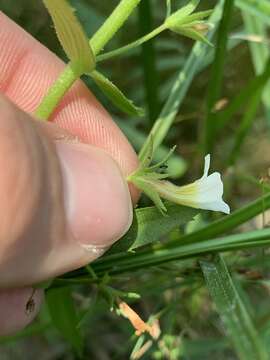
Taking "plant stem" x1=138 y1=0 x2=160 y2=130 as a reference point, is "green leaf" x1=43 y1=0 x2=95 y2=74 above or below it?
above

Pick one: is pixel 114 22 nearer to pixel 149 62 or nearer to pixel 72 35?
Result: pixel 72 35

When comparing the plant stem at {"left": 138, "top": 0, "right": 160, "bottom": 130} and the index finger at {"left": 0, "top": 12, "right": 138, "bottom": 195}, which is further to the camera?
the plant stem at {"left": 138, "top": 0, "right": 160, "bottom": 130}

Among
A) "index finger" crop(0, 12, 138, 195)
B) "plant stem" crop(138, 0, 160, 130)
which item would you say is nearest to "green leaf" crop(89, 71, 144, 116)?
"index finger" crop(0, 12, 138, 195)

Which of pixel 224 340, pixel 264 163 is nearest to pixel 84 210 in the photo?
pixel 224 340

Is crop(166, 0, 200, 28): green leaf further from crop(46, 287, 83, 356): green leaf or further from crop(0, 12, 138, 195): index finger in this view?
crop(46, 287, 83, 356): green leaf

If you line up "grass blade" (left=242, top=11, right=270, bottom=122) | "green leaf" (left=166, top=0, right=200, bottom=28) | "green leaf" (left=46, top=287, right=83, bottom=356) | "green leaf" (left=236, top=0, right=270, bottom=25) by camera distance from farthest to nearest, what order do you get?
1. "grass blade" (left=242, top=11, right=270, bottom=122)
2. "green leaf" (left=236, top=0, right=270, bottom=25)
3. "green leaf" (left=46, top=287, right=83, bottom=356)
4. "green leaf" (left=166, top=0, right=200, bottom=28)

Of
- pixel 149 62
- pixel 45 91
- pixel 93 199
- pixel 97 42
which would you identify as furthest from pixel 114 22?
pixel 149 62

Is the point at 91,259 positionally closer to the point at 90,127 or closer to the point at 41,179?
the point at 41,179
